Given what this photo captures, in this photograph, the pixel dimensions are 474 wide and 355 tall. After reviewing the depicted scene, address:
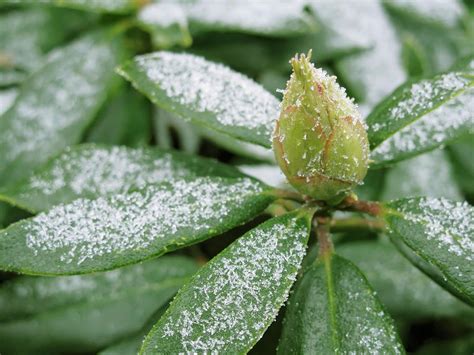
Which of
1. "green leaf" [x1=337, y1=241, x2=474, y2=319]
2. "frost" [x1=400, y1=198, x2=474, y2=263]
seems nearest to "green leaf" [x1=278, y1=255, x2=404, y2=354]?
"frost" [x1=400, y1=198, x2=474, y2=263]

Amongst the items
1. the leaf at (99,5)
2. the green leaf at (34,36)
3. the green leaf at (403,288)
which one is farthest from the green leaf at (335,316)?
the green leaf at (34,36)

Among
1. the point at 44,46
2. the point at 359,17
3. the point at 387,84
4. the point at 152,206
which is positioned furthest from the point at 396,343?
the point at 44,46

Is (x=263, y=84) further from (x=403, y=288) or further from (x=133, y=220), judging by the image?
(x=133, y=220)

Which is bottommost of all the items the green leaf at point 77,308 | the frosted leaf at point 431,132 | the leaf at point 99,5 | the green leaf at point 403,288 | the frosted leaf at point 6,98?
the green leaf at point 77,308

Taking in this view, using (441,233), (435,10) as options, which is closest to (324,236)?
(441,233)

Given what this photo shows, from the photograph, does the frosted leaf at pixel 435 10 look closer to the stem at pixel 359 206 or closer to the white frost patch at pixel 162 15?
the white frost patch at pixel 162 15

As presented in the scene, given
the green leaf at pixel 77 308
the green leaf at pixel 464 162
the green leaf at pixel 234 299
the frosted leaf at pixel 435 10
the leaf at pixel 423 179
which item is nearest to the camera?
the green leaf at pixel 234 299

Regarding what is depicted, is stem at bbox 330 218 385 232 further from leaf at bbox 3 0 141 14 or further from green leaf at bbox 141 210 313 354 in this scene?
leaf at bbox 3 0 141 14
